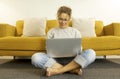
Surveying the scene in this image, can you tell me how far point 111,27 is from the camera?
2873 mm

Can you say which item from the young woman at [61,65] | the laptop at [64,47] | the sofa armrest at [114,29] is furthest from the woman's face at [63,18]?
the sofa armrest at [114,29]

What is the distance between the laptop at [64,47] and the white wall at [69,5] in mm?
1697

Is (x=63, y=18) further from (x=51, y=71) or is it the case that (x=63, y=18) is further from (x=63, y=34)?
(x=51, y=71)

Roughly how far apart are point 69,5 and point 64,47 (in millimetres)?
1772

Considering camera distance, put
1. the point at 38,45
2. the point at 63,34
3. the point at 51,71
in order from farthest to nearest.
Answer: the point at 38,45, the point at 63,34, the point at 51,71

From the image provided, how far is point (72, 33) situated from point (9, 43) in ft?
2.65

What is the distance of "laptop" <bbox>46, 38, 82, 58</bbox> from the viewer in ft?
6.38

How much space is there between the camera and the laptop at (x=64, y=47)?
195 cm

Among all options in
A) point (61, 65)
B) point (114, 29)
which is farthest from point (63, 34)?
point (114, 29)

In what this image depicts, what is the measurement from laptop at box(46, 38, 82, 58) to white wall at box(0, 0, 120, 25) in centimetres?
170

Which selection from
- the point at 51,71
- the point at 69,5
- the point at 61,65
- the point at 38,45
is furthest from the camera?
the point at 69,5

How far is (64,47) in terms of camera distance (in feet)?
6.45

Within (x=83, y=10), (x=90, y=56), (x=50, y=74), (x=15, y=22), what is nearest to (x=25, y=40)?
(x=50, y=74)

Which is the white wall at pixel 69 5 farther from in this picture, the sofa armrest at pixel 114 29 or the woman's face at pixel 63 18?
the woman's face at pixel 63 18
